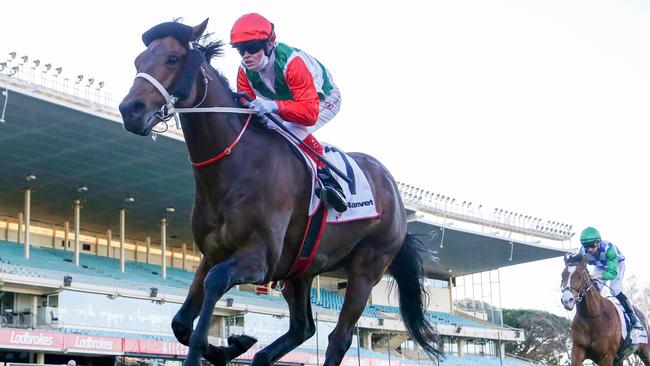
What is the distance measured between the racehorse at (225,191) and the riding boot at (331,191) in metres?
0.12

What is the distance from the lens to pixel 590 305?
11570 mm

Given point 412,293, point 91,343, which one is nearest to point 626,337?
point 412,293

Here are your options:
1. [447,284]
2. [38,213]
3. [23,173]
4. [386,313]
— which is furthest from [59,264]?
[447,284]

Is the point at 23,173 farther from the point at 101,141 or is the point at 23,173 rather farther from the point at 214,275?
the point at 214,275

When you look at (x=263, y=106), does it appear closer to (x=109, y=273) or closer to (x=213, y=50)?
(x=213, y=50)

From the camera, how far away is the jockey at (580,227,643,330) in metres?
11.7

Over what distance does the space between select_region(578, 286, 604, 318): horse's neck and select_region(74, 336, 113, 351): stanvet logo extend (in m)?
18.1

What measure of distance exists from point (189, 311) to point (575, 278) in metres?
7.45

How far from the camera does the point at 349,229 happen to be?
19.0 ft

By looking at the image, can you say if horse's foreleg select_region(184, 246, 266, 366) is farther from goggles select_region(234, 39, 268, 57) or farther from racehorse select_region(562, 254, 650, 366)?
racehorse select_region(562, 254, 650, 366)

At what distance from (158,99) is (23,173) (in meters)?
31.0

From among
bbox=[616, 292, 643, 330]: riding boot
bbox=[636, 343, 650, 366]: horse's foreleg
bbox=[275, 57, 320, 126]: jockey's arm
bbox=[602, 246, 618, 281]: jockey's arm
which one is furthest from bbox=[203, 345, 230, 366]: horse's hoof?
bbox=[636, 343, 650, 366]: horse's foreleg

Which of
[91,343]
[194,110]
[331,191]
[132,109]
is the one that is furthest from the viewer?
[91,343]

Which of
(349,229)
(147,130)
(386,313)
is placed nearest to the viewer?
(147,130)
